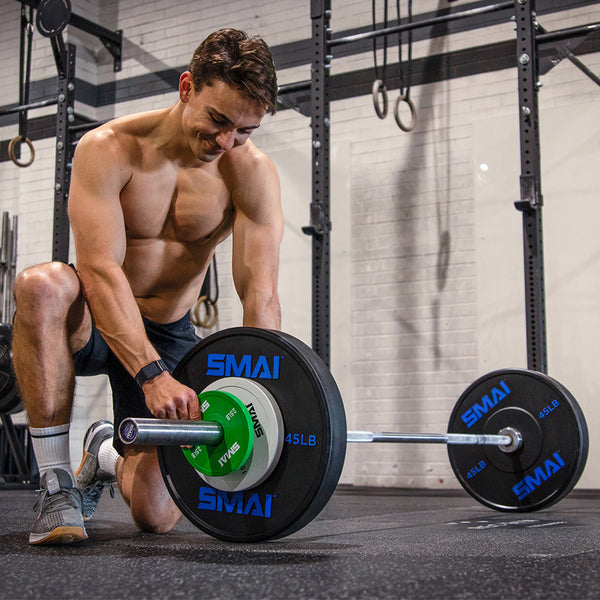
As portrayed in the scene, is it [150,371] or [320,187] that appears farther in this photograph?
[320,187]

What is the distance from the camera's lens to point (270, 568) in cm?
143

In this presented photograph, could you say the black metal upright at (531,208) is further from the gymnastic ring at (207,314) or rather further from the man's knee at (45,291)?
the gymnastic ring at (207,314)

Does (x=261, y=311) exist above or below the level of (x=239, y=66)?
below

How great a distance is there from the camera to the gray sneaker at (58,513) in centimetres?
181

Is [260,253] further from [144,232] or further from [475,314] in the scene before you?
[475,314]

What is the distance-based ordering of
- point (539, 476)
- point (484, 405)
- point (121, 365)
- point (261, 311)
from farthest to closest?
1. point (484, 405)
2. point (539, 476)
3. point (121, 365)
4. point (261, 311)

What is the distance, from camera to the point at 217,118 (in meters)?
1.94

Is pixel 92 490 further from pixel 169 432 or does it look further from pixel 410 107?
pixel 410 107

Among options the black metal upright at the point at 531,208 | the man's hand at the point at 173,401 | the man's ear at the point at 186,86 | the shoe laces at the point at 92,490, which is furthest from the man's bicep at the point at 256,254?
the black metal upright at the point at 531,208

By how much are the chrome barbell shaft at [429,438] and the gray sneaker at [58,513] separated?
0.72 meters

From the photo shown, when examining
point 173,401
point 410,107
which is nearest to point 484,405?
point 173,401

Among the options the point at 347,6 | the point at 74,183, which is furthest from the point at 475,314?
the point at 74,183

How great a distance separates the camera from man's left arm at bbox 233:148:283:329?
2215mm

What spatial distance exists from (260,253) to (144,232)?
326 mm
